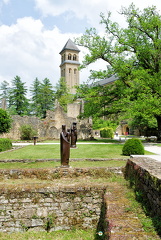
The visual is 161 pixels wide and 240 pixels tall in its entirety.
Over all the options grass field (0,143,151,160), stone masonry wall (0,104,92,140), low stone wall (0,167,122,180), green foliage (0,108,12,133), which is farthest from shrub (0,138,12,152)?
stone masonry wall (0,104,92,140)

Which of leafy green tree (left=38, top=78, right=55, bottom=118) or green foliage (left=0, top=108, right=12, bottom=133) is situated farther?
leafy green tree (left=38, top=78, right=55, bottom=118)

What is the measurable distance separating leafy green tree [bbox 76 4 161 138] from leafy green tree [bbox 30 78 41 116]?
3036 centimetres

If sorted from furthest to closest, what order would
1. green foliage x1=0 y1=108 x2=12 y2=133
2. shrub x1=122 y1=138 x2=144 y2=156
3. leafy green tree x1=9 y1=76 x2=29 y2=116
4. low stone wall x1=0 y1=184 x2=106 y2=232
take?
leafy green tree x1=9 y1=76 x2=29 y2=116
green foliage x1=0 y1=108 x2=12 y2=133
shrub x1=122 y1=138 x2=144 y2=156
low stone wall x1=0 y1=184 x2=106 y2=232

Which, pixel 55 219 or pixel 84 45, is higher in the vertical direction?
pixel 84 45

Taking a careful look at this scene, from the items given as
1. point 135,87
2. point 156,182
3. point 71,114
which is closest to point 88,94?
point 135,87

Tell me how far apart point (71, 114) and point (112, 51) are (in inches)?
957

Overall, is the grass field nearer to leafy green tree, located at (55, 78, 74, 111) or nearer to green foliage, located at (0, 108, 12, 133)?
green foliage, located at (0, 108, 12, 133)

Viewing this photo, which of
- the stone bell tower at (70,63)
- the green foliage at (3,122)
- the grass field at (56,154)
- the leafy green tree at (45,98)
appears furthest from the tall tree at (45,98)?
the grass field at (56,154)

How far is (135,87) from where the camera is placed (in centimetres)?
1886

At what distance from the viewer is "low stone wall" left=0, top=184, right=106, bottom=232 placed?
5352 millimetres

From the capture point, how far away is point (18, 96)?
4484 centimetres

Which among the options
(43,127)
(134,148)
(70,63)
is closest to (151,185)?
(134,148)

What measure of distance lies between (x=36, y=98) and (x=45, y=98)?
132 inches

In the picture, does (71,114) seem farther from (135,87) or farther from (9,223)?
(9,223)
